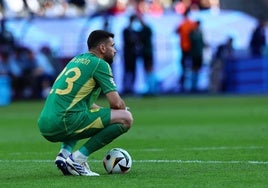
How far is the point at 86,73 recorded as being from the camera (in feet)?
36.0

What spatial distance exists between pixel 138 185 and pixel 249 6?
33276 mm

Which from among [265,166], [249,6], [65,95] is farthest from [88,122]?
[249,6]

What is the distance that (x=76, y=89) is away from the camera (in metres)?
10.9

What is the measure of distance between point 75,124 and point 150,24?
25.0 metres

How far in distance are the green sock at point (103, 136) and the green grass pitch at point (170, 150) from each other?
39 cm

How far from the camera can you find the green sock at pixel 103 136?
10922mm

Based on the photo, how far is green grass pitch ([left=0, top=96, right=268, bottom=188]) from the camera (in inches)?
406

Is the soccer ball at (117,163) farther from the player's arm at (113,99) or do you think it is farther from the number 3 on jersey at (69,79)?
the number 3 on jersey at (69,79)

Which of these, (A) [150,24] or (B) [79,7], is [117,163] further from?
(B) [79,7]

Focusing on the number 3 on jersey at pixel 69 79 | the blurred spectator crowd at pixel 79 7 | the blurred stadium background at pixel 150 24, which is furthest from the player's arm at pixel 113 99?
the blurred spectator crowd at pixel 79 7

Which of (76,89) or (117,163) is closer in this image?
(76,89)

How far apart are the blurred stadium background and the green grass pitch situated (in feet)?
26.6

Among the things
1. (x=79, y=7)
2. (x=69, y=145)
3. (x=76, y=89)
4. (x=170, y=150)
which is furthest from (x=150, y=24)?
(x=76, y=89)

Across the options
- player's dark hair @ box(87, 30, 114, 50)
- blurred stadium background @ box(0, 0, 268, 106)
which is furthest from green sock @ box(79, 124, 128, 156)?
blurred stadium background @ box(0, 0, 268, 106)
